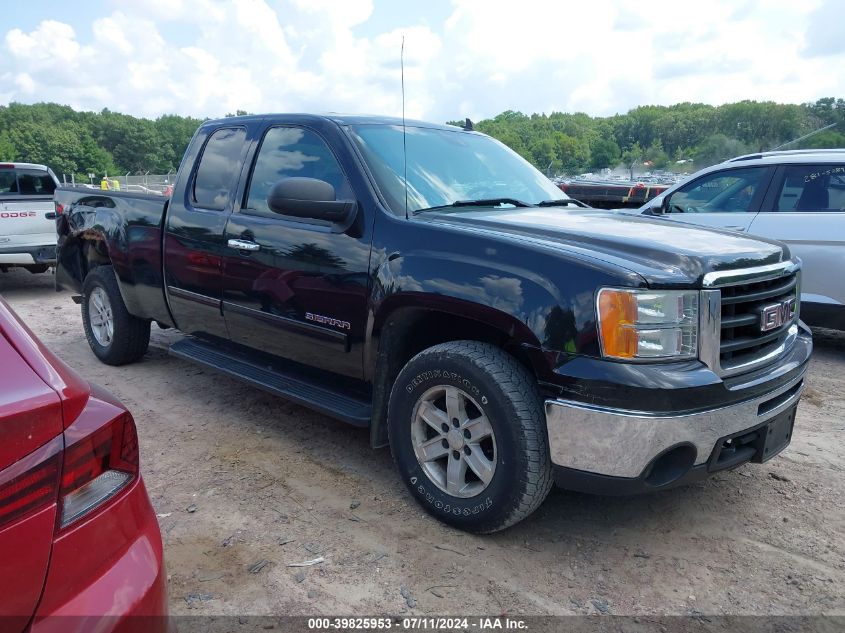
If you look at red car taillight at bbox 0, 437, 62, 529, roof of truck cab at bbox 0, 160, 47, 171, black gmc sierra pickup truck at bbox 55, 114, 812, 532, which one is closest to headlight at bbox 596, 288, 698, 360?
black gmc sierra pickup truck at bbox 55, 114, 812, 532

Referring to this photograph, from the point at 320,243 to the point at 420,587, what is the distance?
1.78m

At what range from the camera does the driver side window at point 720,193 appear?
6328 mm

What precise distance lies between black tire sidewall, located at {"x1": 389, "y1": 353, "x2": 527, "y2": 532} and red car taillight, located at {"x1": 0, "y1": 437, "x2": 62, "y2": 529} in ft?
5.60

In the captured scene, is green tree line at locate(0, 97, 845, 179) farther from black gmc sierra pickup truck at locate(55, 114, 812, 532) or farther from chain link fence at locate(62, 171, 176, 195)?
black gmc sierra pickup truck at locate(55, 114, 812, 532)

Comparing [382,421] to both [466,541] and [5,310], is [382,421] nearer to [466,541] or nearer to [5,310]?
[466,541]

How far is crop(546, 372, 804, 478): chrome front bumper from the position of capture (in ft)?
8.34

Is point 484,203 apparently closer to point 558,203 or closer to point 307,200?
point 558,203

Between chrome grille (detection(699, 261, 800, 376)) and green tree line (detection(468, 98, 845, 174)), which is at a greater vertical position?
green tree line (detection(468, 98, 845, 174))

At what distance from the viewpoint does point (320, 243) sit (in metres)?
3.59

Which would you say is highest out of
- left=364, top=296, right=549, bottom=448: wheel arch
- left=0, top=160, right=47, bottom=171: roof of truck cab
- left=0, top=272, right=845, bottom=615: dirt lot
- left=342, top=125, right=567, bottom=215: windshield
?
left=0, top=160, right=47, bottom=171: roof of truck cab

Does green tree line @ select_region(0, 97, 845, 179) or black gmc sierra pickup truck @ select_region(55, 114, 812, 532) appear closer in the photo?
black gmc sierra pickup truck @ select_region(55, 114, 812, 532)

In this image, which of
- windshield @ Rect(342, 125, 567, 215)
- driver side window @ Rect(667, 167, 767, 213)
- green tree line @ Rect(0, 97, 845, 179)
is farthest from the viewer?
green tree line @ Rect(0, 97, 845, 179)

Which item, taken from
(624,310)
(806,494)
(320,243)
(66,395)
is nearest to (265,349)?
(320,243)

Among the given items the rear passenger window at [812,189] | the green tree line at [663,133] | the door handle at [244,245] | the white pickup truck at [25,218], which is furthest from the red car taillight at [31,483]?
the white pickup truck at [25,218]
